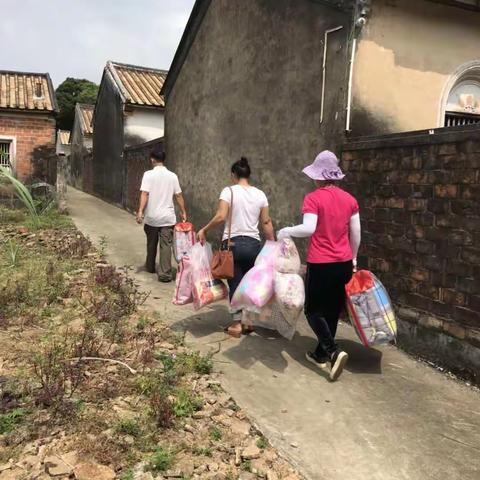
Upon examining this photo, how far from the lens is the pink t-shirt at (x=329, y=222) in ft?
13.3

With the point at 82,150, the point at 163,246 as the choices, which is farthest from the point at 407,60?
the point at 82,150

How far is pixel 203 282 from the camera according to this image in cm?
479

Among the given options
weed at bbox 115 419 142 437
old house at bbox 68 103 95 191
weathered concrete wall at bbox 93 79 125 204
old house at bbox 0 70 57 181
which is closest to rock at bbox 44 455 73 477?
weed at bbox 115 419 142 437

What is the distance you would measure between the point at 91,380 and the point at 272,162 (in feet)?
14.0

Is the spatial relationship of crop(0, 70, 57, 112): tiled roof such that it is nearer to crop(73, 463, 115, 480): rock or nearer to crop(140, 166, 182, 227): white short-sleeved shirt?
crop(140, 166, 182, 227): white short-sleeved shirt

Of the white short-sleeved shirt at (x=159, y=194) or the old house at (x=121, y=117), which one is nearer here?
the white short-sleeved shirt at (x=159, y=194)

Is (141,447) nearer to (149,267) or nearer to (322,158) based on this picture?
(322,158)

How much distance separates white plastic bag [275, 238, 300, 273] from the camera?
4113 mm

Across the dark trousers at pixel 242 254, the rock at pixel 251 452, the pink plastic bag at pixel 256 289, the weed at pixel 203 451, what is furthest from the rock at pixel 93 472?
the dark trousers at pixel 242 254

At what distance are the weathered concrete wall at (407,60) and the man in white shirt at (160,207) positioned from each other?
264 cm

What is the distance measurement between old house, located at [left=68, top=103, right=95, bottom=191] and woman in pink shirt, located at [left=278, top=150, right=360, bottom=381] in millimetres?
21287

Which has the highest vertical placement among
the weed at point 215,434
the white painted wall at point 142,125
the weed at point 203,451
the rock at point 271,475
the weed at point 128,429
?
the white painted wall at point 142,125

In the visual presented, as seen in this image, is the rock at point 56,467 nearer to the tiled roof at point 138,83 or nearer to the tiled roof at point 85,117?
the tiled roof at point 138,83

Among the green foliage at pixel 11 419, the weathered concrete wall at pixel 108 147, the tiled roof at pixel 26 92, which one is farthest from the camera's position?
the weathered concrete wall at pixel 108 147
